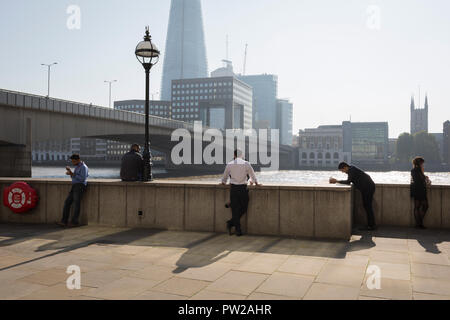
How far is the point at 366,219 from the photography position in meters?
10.5

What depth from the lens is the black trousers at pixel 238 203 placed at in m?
8.91

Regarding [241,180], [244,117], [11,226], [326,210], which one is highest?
[244,117]

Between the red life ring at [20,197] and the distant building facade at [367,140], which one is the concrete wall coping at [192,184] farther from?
the distant building facade at [367,140]

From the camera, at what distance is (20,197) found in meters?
10.7

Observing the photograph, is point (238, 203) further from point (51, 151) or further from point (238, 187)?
point (51, 151)

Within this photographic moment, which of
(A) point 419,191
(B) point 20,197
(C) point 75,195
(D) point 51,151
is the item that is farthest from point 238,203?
(D) point 51,151

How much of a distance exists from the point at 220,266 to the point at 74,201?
18.0 feet

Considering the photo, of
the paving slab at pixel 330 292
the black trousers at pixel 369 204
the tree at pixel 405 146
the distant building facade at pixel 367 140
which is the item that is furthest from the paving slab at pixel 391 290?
the distant building facade at pixel 367 140

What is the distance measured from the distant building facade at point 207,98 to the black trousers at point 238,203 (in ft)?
522

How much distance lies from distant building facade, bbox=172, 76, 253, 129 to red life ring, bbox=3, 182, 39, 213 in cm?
15719

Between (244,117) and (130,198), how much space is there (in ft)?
591

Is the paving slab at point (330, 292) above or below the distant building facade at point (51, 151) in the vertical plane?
below
